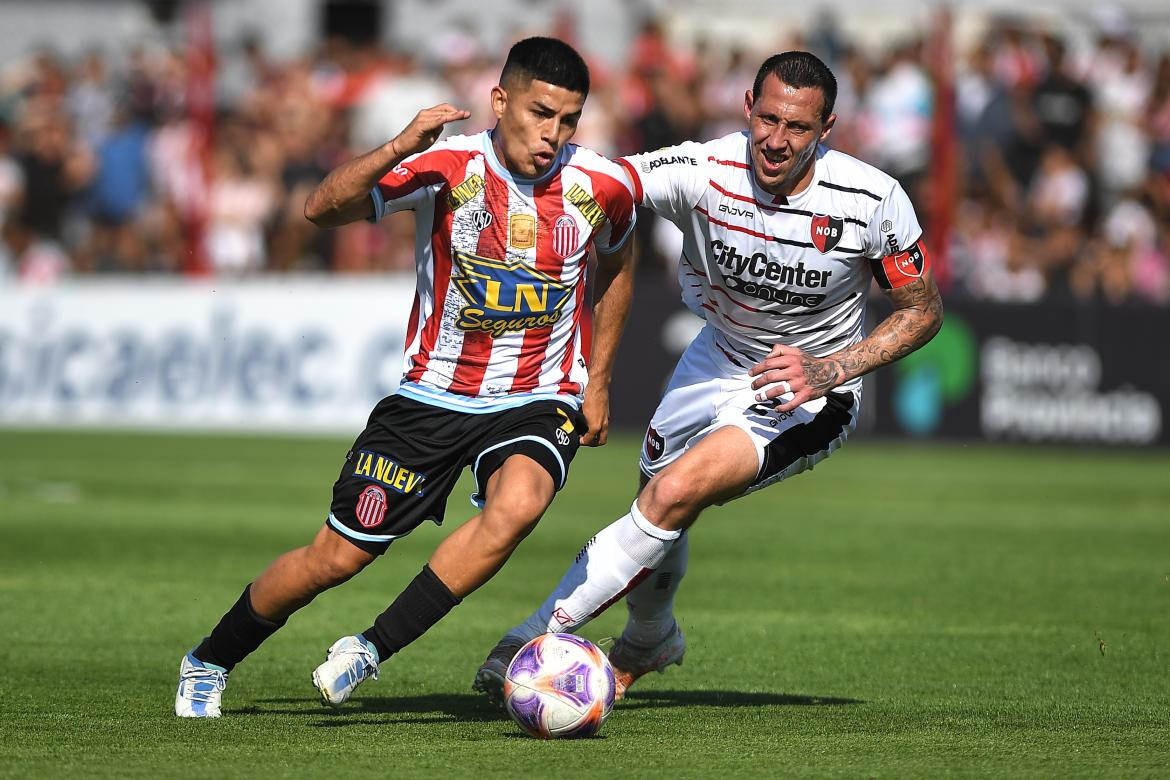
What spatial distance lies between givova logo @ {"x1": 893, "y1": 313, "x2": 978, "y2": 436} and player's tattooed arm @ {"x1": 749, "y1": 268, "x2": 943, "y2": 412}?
11.6m

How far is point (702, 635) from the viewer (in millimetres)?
8422

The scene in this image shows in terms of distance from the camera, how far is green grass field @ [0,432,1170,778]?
5.58 metres

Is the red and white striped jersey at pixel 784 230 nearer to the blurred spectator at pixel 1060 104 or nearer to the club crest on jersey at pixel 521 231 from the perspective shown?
the club crest on jersey at pixel 521 231

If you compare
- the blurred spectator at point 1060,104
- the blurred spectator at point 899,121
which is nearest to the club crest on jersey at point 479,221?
the blurred spectator at point 899,121

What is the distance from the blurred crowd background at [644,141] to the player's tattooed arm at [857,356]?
1197cm

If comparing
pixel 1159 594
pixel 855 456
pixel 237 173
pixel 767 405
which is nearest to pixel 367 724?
pixel 767 405

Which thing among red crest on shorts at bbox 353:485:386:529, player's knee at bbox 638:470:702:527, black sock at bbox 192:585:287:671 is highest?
player's knee at bbox 638:470:702:527

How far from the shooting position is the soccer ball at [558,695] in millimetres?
5887

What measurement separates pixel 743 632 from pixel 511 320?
2.57 m

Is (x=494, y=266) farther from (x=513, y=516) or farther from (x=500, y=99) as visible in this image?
(x=513, y=516)

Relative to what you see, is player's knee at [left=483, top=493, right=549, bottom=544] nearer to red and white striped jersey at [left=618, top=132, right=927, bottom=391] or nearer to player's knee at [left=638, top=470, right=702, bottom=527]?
player's knee at [left=638, top=470, right=702, bottom=527]

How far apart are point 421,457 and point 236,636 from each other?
91 centimetres

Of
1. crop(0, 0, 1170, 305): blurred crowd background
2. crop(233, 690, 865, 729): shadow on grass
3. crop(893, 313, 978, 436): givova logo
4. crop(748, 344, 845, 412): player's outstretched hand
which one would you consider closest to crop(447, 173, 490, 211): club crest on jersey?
crop(748, 344, 845, 412): player's outstretched hand

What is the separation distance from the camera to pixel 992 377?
18.3m
